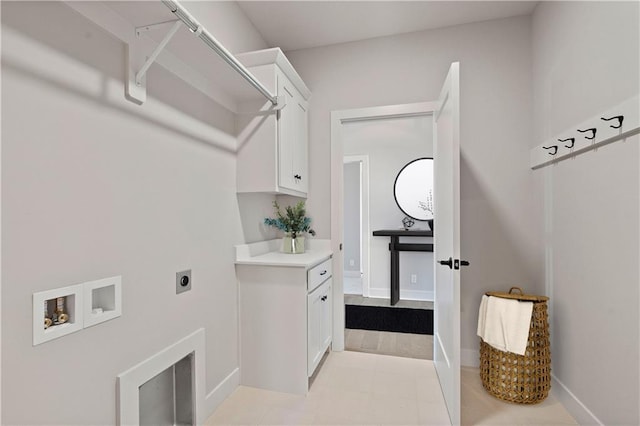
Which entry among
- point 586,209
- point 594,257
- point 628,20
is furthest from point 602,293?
point 628,20

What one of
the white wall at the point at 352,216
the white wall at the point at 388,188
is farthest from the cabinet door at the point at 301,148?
the white wall at the point at 352,216

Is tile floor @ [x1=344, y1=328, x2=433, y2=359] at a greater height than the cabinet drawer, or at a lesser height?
lesser

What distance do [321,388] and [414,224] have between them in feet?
8.44

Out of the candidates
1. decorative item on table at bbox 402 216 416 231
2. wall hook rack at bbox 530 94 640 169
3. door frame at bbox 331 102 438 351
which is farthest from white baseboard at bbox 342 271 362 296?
wall hook rack at bbox 530 94 640 169

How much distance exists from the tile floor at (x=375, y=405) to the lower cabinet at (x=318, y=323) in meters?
0.18

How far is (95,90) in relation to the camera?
3.61 ft

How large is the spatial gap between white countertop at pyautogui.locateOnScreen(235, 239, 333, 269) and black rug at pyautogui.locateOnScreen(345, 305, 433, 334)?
3.48ft

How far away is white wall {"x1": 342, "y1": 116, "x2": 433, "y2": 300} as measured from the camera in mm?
4004

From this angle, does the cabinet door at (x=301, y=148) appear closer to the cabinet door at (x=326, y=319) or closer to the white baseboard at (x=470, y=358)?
the cabinet door at (x=326, y=319)

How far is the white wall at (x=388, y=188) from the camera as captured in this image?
4004mm

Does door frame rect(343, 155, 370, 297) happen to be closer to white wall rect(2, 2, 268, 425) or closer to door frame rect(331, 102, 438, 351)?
door frame rect(331, 102, 438, 351)

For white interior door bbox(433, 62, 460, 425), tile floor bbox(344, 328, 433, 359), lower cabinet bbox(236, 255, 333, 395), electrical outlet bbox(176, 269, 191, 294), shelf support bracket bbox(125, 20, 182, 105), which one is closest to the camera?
shelf support bracket bbox(125, 20, 182, 105)

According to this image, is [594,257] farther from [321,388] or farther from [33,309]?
[33,309]

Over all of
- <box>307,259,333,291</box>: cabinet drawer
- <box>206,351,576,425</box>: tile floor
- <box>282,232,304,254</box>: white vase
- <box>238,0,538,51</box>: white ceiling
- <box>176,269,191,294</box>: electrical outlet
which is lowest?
<box>206,351,576,425</box>: tile floor
